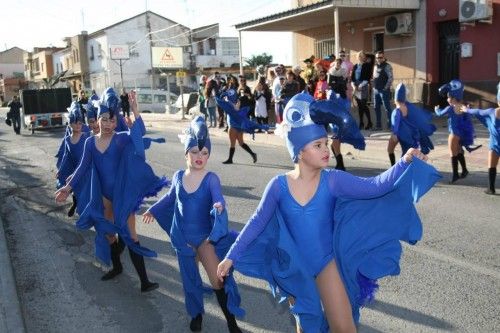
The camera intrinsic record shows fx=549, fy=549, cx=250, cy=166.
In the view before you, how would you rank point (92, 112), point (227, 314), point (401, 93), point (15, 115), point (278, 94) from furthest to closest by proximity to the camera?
point (15, 115) → point (278, 94) → point (401, 93) → point (92, 112) → point (227, 314)

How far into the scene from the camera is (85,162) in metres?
5.62

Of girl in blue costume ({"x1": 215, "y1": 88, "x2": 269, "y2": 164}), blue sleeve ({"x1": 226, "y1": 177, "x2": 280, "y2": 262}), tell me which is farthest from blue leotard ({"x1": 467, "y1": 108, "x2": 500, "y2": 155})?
blue sleeve ({"x1": 226, "y1": 177, "x2": 280, "y2": 262})

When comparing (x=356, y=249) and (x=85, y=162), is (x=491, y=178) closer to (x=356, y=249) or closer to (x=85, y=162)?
(x=356, y=249)

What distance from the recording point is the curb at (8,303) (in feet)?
14.7

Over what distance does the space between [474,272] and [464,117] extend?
14.8 feet

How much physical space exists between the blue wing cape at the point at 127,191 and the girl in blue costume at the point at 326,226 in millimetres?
2080

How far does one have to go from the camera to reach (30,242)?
24.4 ft

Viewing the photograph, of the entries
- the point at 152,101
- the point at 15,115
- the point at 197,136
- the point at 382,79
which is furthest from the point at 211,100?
the point at 197,136

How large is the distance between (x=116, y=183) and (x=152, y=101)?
30.4 m

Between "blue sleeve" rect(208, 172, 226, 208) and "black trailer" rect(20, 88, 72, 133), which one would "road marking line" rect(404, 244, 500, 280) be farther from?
"black trailer" rect(20, 88, 72, 133)

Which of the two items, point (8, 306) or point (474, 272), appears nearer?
point (8, 306)

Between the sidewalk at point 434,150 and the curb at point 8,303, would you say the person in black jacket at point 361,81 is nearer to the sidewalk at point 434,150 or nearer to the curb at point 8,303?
the sidewalk at point 434,150

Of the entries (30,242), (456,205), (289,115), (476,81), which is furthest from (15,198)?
(476,81)

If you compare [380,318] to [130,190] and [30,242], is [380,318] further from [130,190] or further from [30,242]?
[30,242]
